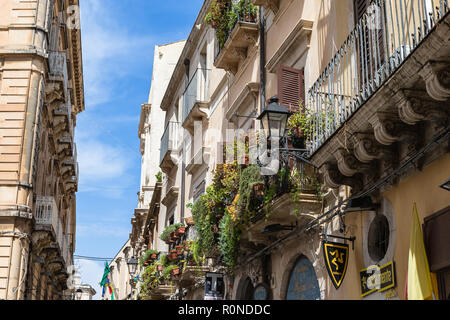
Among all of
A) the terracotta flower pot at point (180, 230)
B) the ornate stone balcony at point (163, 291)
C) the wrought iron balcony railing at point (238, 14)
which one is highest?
the wrought iron balcony railing at point (238, 14)

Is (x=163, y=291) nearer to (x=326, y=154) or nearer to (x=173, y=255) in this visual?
(x=173, y=255)

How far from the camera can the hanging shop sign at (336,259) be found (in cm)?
830

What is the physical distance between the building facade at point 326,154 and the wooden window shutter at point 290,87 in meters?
0.02

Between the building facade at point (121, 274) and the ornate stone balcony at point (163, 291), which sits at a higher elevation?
the building facade at point (121, 274)

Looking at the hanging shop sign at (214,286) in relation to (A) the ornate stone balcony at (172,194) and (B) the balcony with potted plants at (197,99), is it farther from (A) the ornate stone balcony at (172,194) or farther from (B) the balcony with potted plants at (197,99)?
(A) the ornate stone balcony at (172,194)

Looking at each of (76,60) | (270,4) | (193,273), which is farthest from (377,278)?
(76,60)

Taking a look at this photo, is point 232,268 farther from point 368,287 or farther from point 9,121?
point 9,121

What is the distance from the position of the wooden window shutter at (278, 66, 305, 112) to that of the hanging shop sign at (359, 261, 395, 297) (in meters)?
3.96

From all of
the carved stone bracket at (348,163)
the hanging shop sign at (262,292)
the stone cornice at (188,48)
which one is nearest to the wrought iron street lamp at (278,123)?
the carved stone bracket at (348,163)

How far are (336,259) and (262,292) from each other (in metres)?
4.01

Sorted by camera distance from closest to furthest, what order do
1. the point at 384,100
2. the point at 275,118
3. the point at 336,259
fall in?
the point at 384,100, the point at 336,259, the point at 275,118

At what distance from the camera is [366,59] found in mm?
7840

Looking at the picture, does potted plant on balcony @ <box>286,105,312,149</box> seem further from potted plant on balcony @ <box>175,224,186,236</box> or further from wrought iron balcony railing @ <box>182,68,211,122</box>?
wrought iron balcony railing @ <box>182,68,211,122</box>
